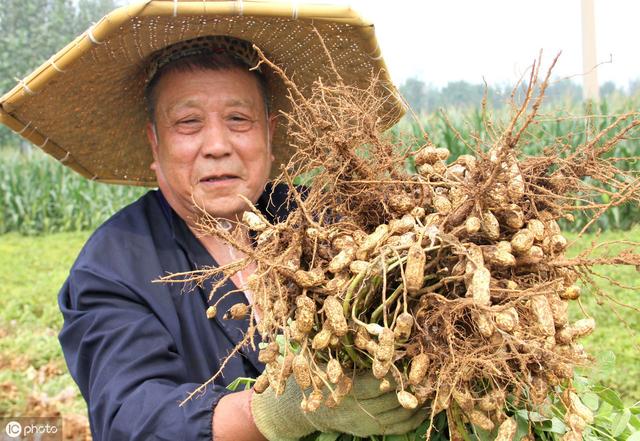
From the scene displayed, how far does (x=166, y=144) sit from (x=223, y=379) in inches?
28.0

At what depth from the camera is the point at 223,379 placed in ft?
6.76

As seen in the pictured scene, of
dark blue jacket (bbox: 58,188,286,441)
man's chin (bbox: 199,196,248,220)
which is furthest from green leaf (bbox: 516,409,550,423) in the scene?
man's chin (bbox: 199,196,248,220)

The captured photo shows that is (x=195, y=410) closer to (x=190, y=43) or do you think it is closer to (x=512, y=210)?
(x=512, y=210)

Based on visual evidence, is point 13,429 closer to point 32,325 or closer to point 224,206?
point 32,325

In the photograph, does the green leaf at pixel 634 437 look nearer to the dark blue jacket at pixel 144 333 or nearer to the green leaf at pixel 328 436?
the green leaf at pixel 328 436

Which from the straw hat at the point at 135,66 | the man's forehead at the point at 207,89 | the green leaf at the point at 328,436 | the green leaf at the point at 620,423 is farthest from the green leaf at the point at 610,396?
the man's forehead at the point at 207,89

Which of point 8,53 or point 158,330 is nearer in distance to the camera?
point 158,330

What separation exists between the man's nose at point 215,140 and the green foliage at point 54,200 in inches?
313

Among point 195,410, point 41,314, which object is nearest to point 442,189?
point 195,410

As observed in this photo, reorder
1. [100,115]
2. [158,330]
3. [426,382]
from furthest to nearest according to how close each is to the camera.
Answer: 1. [100,115]
2. [158,330]
3. [426,382]

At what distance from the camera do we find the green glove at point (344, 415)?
1.40 meters

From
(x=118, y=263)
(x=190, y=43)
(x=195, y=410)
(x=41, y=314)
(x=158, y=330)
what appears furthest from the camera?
(x=41, y=314)

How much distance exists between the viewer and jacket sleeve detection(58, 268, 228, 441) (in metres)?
1.68

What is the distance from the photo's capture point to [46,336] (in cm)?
543
